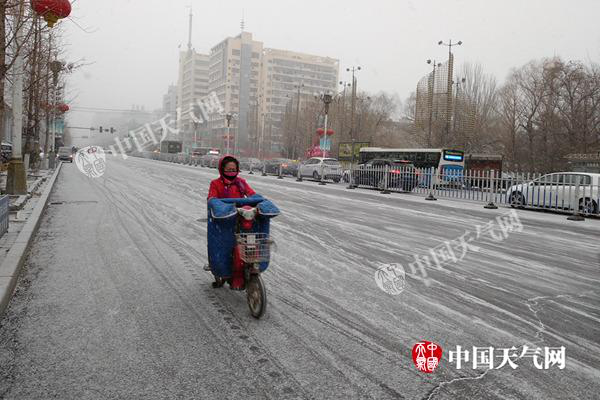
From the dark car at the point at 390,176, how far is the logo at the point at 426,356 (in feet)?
66.9

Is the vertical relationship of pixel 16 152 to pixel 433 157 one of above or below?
below

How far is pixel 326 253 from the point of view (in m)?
8.25

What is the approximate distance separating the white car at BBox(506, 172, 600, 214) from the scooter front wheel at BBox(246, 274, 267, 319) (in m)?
14.0

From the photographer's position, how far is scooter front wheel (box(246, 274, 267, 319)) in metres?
4.77

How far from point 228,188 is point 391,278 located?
2466mm

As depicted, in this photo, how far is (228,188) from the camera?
5672 mm

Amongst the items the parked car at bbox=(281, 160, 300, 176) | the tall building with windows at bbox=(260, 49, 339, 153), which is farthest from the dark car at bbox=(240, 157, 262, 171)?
the tall building with windows at bbox=(260, 49, 339, 153)

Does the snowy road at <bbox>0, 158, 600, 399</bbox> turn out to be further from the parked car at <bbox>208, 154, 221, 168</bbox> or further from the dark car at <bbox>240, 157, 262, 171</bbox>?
the parked car at <bbox>208, 154, 221, 168</bbox>

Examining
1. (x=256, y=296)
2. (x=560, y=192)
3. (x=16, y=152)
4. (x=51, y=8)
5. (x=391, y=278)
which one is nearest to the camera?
(x=256, y=296)

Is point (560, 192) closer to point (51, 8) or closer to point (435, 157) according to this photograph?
point (51, 8)

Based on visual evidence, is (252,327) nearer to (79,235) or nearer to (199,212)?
(79,235)

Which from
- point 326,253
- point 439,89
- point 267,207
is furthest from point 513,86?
point 267,207

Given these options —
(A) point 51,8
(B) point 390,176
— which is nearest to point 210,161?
(B) point 390,176

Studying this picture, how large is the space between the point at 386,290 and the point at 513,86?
144 ft
